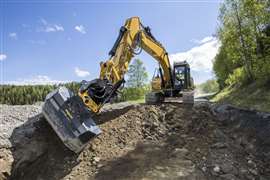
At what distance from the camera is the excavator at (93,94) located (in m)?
5.48

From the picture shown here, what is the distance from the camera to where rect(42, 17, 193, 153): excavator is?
18.0ft

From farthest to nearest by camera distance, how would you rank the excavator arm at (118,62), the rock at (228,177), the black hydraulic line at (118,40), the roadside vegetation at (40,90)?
the roadside vegetation at (40,90) < the black hydraulic line at (118,40) < the excavator arm at (118,62) < the rock at (228,177)

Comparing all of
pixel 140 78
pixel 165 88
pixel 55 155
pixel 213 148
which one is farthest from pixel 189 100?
pixel 140 78

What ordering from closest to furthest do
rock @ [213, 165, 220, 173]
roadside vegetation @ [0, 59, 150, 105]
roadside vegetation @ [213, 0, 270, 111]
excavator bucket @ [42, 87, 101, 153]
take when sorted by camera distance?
rock @ [213, 165, 220, 173] < excavator bucket @ [42, 87, 101, 153] < roadside vegetation @ [213, 0, 270, 111] < roadside vegetation @ [0, 59, 150, 105]

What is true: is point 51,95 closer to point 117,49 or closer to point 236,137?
point 117,49

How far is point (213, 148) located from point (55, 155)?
153 inches

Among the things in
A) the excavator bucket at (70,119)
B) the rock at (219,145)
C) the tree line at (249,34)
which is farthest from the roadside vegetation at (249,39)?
the excavator bucket at (70,119)

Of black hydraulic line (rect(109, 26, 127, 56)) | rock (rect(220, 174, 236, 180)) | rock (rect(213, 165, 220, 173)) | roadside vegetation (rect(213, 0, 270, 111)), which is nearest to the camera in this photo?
rock (rect(220, 174, 236, 180))

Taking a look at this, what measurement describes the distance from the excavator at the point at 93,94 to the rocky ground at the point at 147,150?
65 cm

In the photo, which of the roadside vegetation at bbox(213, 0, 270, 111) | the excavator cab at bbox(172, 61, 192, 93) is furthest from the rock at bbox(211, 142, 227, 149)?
the roadside vegetation at bbox(213, 0, 270, 111)

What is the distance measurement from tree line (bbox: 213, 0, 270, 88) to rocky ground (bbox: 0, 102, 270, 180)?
20.9 ft

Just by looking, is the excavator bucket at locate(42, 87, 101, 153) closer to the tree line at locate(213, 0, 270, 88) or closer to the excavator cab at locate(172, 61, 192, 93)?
the excavator cab at locate(172, 61, 192, 93)

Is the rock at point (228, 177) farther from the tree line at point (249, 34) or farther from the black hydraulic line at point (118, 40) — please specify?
the tree line at point (249, 34)

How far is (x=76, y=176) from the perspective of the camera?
5.16 m
